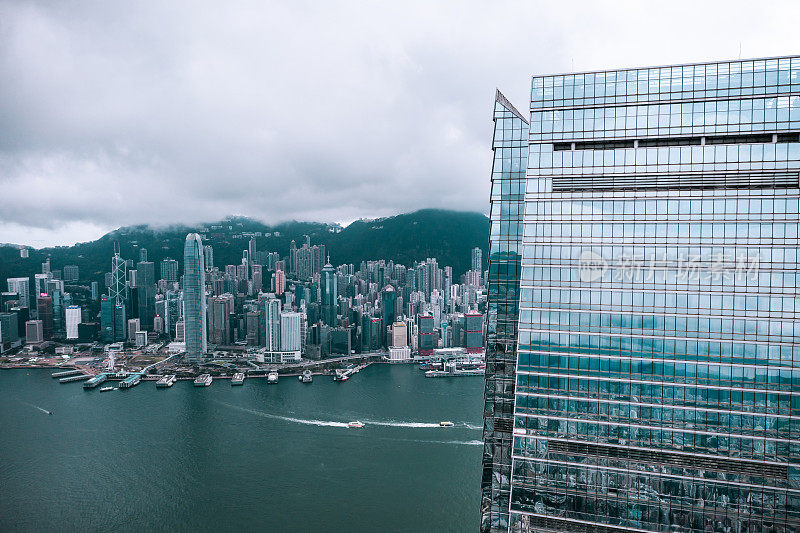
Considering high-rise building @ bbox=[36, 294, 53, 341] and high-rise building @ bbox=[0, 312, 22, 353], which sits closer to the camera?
high-rise building @ bbox=[0, 312, 22, 353]

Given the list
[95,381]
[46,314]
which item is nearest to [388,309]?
[95,381]

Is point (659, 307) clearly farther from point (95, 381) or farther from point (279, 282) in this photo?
point (279, 282)

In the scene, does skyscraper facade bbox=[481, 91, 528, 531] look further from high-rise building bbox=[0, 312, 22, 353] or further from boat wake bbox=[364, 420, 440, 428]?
high-rise building bbox=[0, 312, 22, 353]

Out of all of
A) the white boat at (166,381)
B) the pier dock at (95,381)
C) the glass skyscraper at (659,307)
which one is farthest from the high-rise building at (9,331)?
the glass skyscraper at (659,307)

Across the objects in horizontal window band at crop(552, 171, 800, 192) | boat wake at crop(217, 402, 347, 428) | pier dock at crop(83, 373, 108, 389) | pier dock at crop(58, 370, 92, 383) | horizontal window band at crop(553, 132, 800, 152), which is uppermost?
horizontal window band at crop(553, 132, 800, 152)

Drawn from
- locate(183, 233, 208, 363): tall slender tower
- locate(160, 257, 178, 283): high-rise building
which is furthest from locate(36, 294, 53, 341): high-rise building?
locate(183, 233, 208, 363): tall slender tower

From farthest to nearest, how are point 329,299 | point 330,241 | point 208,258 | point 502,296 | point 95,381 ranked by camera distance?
point 330,241 < point 208,258 < point 329,299 < point 95,381 < point 502,296

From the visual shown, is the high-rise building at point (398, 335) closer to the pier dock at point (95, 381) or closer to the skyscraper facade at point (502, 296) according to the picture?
the pier dock at point (95, 381)

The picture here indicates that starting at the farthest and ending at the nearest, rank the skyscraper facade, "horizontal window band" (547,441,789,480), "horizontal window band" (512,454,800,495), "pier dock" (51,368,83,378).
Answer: "pier dock" (51,368,83,378), the skyscraper facade, "horizontal window band" (547,441,789,480), "horizontal window band" (512,454,800,495)
